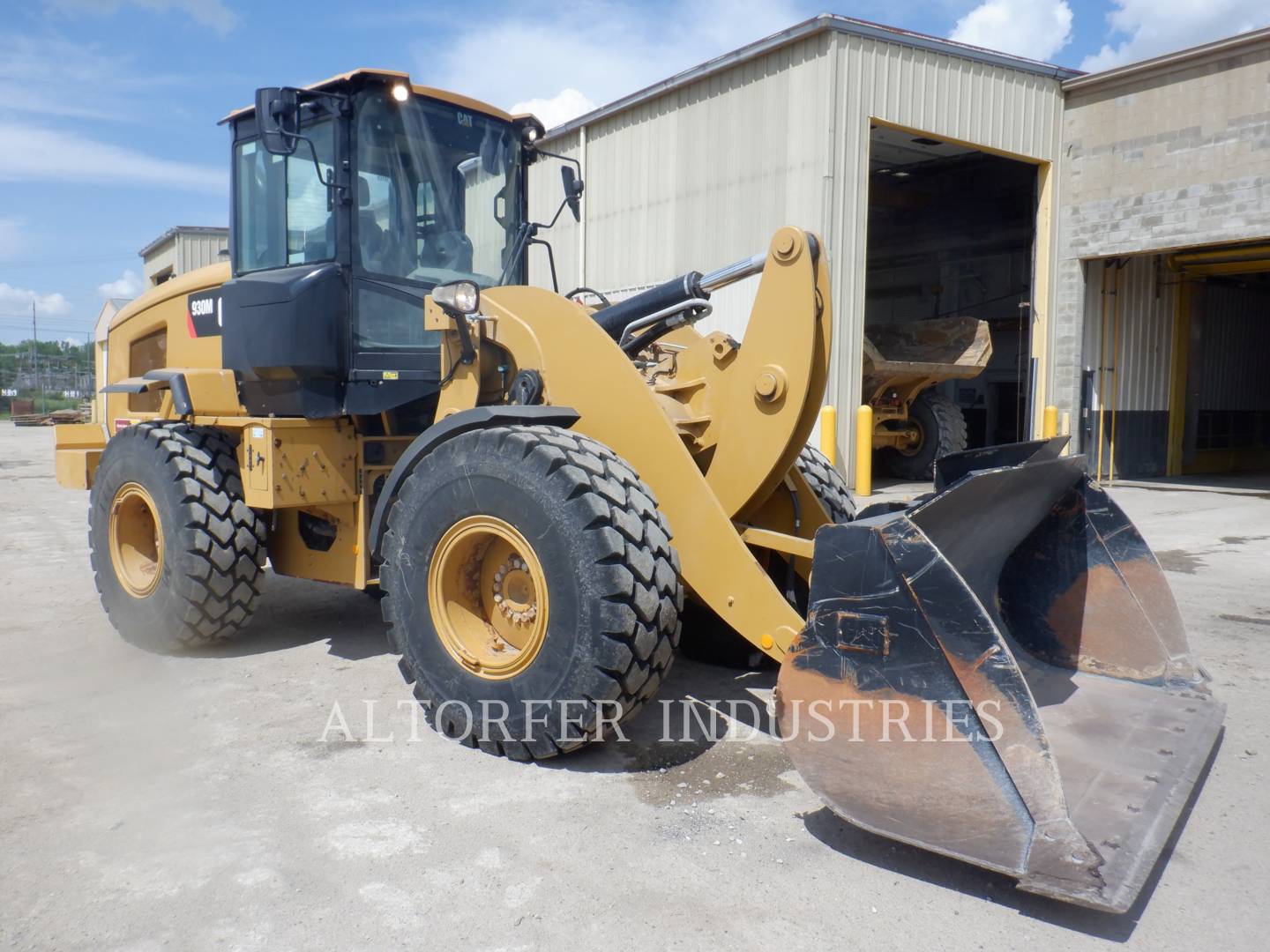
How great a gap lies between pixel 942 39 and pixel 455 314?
10.8 metres

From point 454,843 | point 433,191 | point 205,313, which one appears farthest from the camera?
point 205,313

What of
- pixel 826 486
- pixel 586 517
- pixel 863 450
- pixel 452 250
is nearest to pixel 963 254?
pixel 863 450

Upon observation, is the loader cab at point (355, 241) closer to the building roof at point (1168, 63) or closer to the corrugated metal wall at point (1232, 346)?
the building roof at point (1168, 63)

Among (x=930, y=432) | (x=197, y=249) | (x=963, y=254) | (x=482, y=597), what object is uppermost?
(x=197, y=249)

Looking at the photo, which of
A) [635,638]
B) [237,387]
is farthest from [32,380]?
[635,638]

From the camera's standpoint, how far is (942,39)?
12.7m

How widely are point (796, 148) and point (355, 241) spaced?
29.1ft

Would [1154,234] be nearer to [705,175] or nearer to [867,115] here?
[867,115]

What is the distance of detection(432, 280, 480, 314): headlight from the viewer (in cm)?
418

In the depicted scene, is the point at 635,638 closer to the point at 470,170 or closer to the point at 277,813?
the point at 277,813

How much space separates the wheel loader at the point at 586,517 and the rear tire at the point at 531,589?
0.04 feet

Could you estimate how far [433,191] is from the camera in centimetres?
507

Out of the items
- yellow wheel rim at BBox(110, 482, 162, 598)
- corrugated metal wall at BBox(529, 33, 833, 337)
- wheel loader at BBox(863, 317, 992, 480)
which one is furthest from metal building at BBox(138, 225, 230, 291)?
yellow wheel rim at BBox(110, 482, 162, 598)

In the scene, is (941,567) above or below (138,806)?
above
